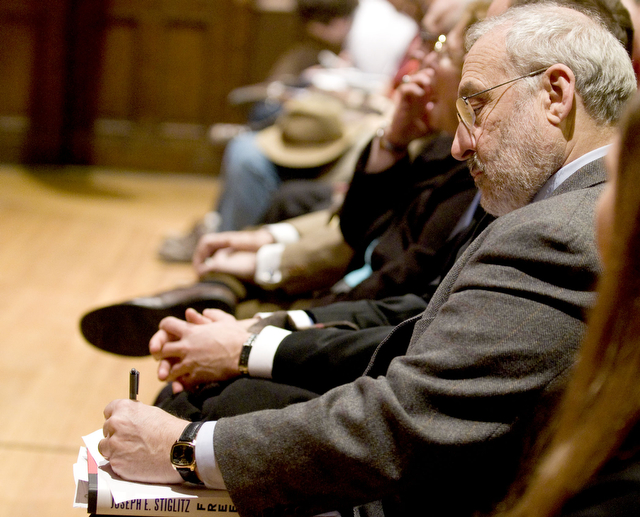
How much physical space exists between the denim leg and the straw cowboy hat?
0.08m

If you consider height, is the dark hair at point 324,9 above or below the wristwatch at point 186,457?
above

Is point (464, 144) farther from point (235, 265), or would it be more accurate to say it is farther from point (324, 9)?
point (324, 9)

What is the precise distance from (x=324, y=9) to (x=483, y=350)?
11.5 feet

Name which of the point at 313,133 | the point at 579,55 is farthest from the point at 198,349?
the point at 313,133

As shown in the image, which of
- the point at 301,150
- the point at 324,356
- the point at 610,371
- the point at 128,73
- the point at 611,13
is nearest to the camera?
the point at 610,371

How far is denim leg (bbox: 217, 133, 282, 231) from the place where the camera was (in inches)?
122

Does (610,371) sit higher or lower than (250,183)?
higher

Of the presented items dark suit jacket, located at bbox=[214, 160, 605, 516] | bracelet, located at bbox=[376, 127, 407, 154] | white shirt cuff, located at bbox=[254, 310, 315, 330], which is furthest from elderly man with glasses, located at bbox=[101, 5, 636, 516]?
bracelet, located at bbox=[376, 127, 407, 154]

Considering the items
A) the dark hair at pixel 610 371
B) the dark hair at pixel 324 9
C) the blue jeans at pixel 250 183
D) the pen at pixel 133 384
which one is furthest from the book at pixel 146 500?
the dark hair at pixel 324 9

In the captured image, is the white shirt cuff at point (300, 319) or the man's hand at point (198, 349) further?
the white shirt cuff at point (300, 319)

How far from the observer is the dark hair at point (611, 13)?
1.15m

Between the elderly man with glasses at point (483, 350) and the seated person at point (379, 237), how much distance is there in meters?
0.44

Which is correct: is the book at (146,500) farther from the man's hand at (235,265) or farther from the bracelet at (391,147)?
the bracelet at (391,147)

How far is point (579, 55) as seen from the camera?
98 cm
